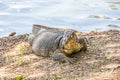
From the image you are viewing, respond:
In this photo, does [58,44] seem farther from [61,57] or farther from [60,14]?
[60,14]

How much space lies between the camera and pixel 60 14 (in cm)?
1317

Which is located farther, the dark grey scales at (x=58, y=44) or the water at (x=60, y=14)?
the water at (x=60, y=14)

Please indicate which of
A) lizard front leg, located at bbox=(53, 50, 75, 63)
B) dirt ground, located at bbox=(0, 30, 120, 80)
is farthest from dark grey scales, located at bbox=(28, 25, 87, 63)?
dirt ground, located at bbox=(0, 30, 120, 80)

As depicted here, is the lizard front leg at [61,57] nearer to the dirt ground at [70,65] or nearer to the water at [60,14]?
the dirt ground at [70,65]

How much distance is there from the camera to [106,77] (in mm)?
6457

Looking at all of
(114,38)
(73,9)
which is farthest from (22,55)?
(73,9)

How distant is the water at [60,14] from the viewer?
474 inches

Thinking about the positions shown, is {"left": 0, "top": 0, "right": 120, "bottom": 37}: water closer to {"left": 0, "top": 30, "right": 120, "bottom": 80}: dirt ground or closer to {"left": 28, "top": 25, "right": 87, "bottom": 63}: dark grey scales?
{"left": 0, "top": 30, "right": 120, "bottom": 80}: dirt ground

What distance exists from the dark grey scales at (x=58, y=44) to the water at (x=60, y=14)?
3.07 metres

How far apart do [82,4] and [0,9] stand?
244cm

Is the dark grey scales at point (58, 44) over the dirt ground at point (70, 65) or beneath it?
over

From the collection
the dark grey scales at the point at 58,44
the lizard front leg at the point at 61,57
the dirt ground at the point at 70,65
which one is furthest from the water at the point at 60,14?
the lizard front leg at the point at 61,57

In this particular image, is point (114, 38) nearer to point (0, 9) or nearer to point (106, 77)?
point (106, 77)

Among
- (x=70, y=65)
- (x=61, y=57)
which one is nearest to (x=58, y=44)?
(x=61, y=57)
